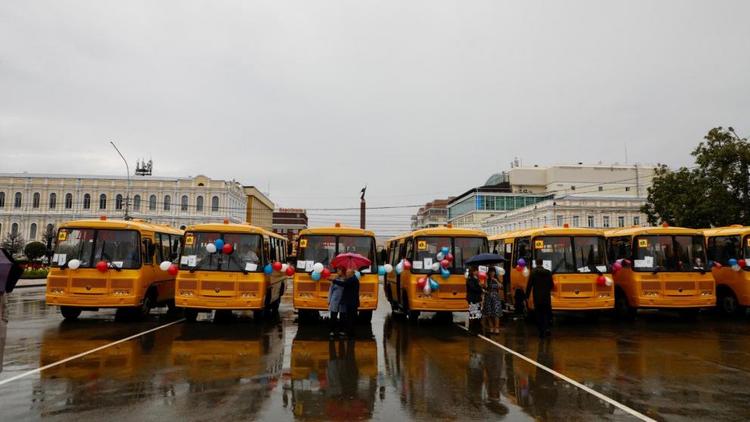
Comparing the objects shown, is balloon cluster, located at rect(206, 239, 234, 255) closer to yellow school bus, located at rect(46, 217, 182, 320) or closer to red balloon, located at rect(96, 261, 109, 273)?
yellow school bus, located at rect(46, 217, 182, 320)

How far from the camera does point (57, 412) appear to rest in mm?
6141

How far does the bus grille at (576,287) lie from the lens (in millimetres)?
13656

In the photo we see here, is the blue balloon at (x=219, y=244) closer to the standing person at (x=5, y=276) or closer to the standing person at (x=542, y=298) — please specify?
the standing person at (x=5, y=276)

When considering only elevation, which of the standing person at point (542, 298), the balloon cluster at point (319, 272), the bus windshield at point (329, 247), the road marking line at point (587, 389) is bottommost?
the road marking line at point (587, 389)

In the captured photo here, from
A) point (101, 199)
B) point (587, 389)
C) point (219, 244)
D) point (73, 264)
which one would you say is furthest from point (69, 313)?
point (101, 199)

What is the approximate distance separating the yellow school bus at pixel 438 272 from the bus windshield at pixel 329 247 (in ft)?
4.09

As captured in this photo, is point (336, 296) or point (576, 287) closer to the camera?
point (336, 296)

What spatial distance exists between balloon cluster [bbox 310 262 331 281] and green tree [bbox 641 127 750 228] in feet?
68.0

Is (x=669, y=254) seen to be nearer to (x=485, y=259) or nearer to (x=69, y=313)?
(x=485, y=259)

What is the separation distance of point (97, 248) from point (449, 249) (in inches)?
377

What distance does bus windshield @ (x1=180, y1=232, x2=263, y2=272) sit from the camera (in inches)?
521

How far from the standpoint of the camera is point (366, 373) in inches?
328

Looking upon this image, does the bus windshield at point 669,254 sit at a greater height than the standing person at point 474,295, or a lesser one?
greater

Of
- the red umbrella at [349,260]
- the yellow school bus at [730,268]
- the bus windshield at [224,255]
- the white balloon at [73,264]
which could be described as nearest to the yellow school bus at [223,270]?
the bus windshield at [224,255]
